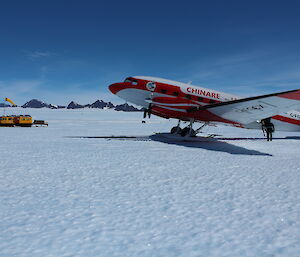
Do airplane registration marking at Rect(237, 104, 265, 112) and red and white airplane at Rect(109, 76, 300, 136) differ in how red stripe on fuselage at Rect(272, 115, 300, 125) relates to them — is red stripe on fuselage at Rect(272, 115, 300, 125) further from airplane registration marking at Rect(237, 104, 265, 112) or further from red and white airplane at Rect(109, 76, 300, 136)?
airplane registration marking at Rect(237, 104, 265, 112)

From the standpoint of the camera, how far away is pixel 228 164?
9148mm

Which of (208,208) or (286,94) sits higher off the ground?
(286,94)

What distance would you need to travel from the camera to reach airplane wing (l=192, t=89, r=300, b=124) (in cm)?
1172

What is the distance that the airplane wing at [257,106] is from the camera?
1172 cm

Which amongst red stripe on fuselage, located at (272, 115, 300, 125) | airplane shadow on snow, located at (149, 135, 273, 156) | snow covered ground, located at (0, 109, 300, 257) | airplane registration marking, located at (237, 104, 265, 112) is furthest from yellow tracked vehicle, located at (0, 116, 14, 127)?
red stripe on fuselage, located at (272, 115, 300, 125)

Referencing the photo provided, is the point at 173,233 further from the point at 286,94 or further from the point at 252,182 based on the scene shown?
the point at 286,94

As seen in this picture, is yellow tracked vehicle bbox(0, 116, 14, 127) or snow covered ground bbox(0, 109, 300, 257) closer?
snow covered ground bbox(0, 109, 300, 257)

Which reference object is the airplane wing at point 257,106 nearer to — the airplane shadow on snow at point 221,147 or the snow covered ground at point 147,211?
the airplane shadow on snow at point 221,147

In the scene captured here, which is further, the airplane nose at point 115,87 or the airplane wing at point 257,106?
the airplane nose at point 115,87

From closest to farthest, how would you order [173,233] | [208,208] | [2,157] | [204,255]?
1. [204,255]
2. [173,233]
3. [208,208]
4. [2,157]

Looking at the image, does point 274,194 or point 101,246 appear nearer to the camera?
point 101,246

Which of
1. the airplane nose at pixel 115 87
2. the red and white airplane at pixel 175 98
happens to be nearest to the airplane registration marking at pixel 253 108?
the red and white airplane at pixel 175 98

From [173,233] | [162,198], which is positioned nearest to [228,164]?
[162,198]

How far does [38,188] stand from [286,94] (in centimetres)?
1180
